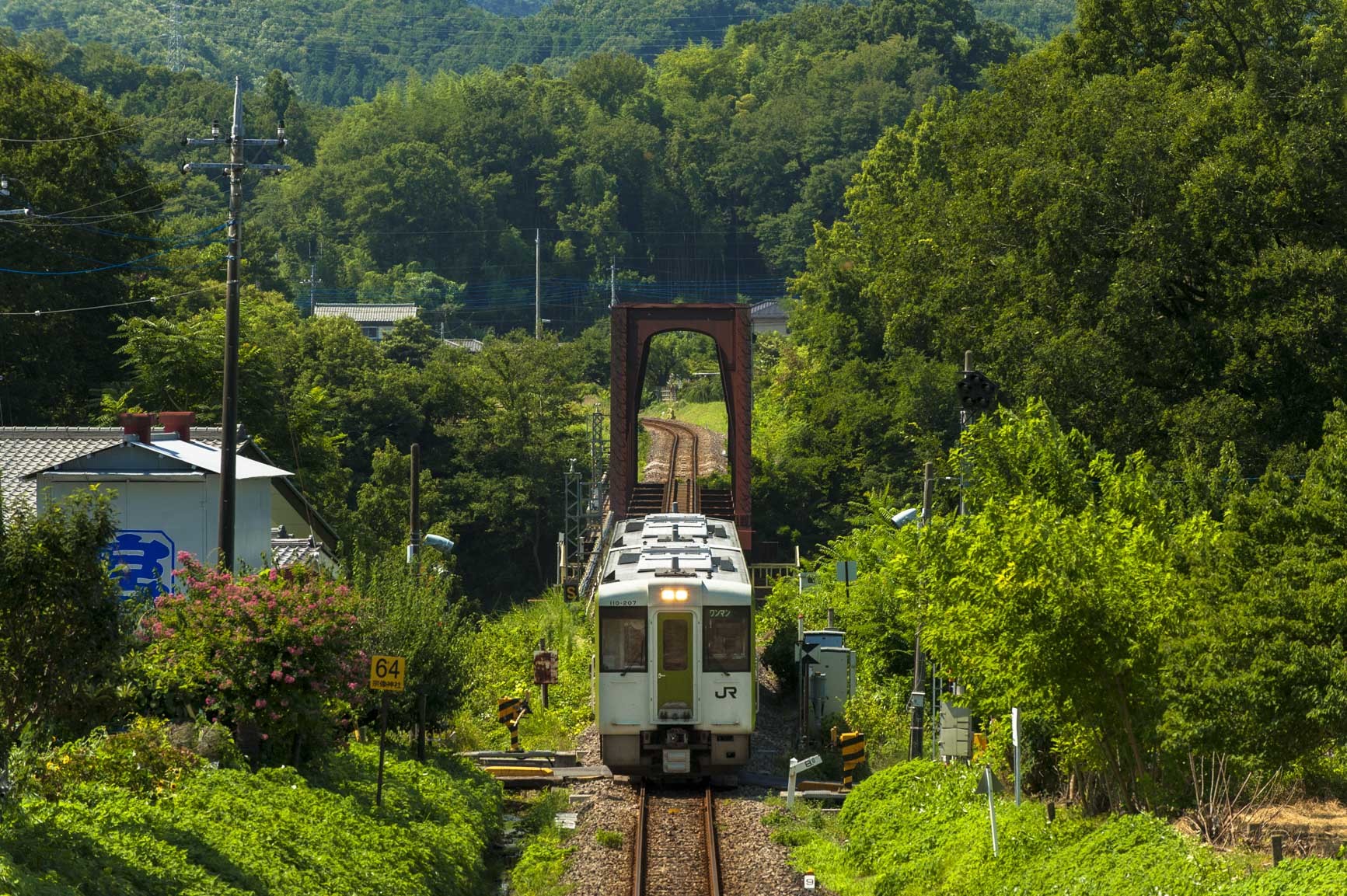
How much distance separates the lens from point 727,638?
23047 mm

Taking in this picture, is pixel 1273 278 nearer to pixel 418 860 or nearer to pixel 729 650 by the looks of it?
pixel 729 650

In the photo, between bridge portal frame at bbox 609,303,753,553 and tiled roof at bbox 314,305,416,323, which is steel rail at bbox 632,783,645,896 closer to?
bridge portal frame at bbox 609,303,753,553

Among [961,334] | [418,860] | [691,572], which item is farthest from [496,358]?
[418,860]

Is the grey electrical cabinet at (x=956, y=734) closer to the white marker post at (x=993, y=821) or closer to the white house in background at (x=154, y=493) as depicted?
the white marker post at (x=993, y=821)

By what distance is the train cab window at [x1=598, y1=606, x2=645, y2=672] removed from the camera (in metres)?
23.0

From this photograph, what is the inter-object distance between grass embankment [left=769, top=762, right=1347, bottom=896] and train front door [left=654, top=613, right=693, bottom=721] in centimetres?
226

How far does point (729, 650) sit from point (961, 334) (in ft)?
53.1

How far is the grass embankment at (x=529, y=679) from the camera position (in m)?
27.5

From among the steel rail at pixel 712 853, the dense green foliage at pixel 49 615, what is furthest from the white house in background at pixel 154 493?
the dense green foliage at pixel 49 615

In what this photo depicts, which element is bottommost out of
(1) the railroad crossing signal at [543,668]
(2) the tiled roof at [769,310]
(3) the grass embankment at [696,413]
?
(1) the railroad crossing signal at [543,668]

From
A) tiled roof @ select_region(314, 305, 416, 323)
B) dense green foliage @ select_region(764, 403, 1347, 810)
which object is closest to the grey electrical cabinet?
dense green foliage @ select_region(764, 403, 1347, 810)

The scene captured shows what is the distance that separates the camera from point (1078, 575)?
16891mm

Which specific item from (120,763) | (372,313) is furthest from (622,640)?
(372,313)

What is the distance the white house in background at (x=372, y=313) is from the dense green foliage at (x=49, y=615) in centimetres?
9447
